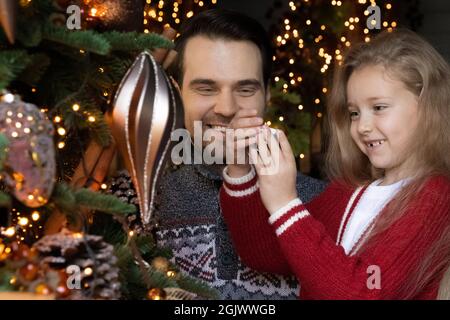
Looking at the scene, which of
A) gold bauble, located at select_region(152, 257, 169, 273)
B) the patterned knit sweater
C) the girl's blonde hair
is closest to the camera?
gold bauble, located at select_region(152, 257, 169, 273)

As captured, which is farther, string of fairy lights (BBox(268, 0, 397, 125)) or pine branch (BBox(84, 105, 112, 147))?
string of fairy lights (BBox(268, 0, 397, 125))

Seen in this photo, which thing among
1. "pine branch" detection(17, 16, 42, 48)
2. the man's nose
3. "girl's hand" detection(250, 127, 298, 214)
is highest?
"pine branch" detection(17, 16, 42, 48)

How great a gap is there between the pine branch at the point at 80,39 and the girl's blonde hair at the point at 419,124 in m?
0.67

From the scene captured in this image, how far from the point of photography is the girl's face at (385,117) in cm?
140

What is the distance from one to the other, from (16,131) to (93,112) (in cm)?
18

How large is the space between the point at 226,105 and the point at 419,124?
1.49 ft

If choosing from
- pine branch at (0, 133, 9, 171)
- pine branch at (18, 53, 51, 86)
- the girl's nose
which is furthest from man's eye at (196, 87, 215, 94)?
pine branch at (0, 133, 9, 171)

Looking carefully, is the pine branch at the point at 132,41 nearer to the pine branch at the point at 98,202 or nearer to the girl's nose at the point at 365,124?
the pine branch at the point at 98,202

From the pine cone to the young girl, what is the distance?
16.8 inches

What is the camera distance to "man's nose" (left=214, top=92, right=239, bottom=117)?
5.36 feet

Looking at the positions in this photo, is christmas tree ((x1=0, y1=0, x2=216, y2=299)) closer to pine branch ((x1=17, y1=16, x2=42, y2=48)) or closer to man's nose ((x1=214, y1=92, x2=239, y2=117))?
pine branch ((x1=17, y1=16, x2=42, y2=48))

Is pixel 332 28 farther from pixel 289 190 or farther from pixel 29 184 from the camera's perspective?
pixel 29 184

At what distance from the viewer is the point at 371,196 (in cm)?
149

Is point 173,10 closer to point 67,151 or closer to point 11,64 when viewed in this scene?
point 67,151
